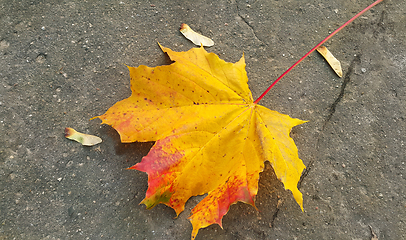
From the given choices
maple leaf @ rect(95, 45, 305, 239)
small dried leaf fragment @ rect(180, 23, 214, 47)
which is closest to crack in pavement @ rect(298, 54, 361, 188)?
maple leaf @ rect(95, 45, 305, 239)

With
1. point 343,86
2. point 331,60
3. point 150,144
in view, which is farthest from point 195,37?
point 343,86

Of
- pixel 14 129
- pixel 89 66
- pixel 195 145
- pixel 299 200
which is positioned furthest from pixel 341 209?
pixel 14 129

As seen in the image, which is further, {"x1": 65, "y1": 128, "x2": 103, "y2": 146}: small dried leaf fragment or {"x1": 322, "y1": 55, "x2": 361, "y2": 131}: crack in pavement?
{"x1": 322, "y1": 55, "x2": 361, "y2": 131}: crack in pavement

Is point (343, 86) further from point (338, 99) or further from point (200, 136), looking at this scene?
point (200, 136)

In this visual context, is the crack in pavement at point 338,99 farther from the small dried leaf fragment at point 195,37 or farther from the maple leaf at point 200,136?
the small dried leaf fragment at point 195,37

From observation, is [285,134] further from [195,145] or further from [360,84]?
[360,84]

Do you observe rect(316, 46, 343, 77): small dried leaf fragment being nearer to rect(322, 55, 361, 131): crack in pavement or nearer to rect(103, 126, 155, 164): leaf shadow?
rect(322, 55, 361, 131): crack in pavement

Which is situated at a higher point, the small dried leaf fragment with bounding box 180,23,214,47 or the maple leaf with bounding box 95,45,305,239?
the small dried leaf fragment with bounding box 180,23,214,47
